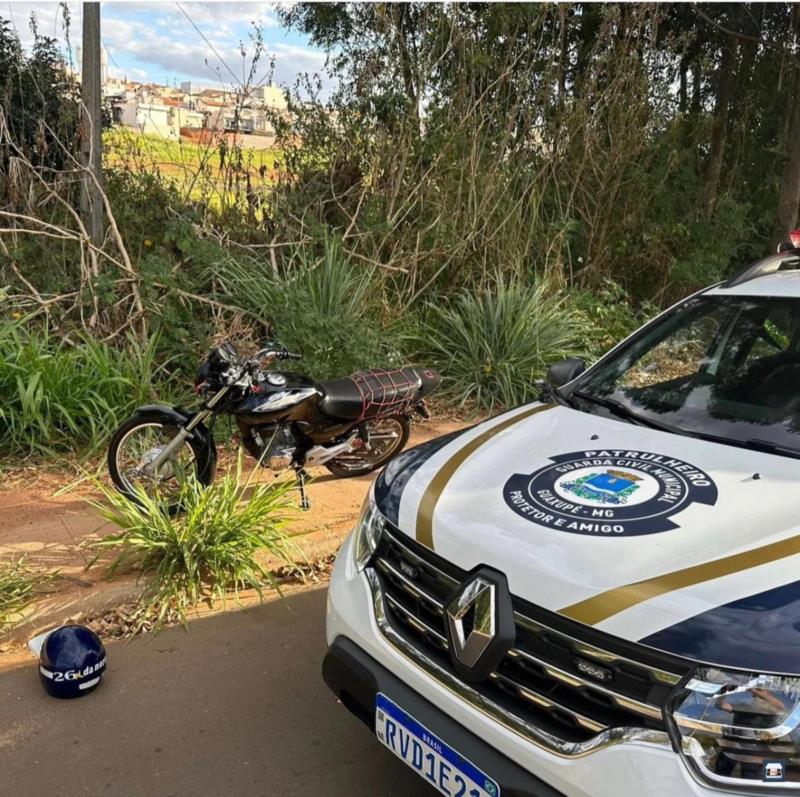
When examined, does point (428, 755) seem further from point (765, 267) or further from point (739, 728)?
point (765, 267)

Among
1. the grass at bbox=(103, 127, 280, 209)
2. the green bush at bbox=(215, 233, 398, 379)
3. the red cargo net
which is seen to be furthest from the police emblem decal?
the grass at bbox=(103, 127, 280, 209)

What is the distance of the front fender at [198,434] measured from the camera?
14.8ft

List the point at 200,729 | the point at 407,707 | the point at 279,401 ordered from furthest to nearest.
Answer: the point at 279,401 < the point at 200,729 < the point at 407,707

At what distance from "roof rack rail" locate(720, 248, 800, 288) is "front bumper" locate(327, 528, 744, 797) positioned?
2172mm

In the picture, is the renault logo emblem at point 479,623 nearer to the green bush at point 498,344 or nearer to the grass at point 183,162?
the green bush at point 498,344

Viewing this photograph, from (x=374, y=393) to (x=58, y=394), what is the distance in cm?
227

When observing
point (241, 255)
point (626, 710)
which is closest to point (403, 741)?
point (626, 710)

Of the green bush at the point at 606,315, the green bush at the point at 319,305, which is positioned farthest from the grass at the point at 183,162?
the green bush at the point at 606,315

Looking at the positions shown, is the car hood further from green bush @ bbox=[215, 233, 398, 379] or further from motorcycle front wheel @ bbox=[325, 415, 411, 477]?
green bush @ bbox=[215, 233, 398, 379]

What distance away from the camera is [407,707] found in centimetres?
223

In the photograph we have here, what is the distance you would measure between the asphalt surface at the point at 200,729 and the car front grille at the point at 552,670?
78 cm

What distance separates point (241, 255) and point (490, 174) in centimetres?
279

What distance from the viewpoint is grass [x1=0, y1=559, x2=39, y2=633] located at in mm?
3619

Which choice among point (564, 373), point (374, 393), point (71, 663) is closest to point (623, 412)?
point (564, 373)
